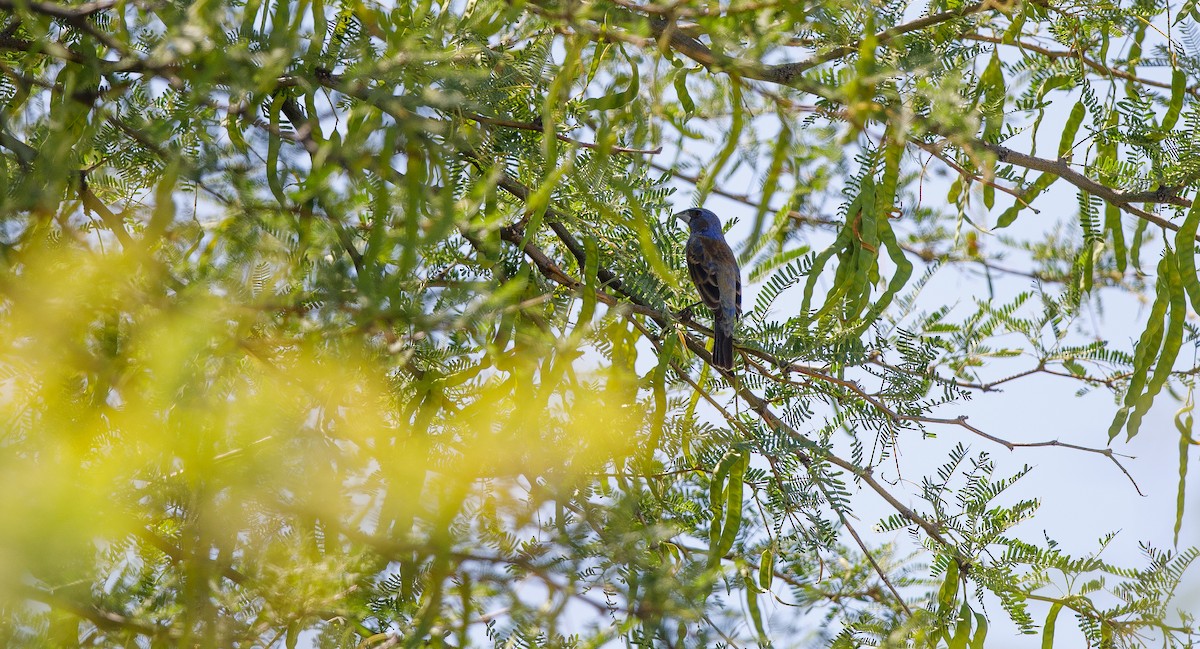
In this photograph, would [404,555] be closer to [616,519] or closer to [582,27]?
[616,519]

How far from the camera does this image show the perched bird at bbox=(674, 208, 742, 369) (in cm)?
268

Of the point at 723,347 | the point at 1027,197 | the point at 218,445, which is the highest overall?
the point at 1027,197

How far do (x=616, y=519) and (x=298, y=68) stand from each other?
3.05 ft

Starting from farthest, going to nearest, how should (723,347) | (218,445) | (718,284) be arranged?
(718,284) < (723,347) < (218,445)

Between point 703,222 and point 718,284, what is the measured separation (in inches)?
44.2

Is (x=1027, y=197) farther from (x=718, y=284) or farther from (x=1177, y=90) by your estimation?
(x=718, y=284)

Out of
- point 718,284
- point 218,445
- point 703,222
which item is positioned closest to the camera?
point 218,445

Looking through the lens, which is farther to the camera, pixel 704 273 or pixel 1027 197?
pixel 704 273

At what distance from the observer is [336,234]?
1.78 metres

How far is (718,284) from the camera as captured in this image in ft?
10.3

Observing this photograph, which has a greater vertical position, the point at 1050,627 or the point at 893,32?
the point at 893,32

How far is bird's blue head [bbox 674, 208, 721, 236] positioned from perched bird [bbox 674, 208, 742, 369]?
1.06 feet

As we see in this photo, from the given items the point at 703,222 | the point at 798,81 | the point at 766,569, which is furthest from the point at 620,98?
the point at 703,222

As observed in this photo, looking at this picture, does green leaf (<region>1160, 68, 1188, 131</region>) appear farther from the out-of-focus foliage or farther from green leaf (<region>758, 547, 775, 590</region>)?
green leaf (<region>758, 547, 775, 590</region>)
